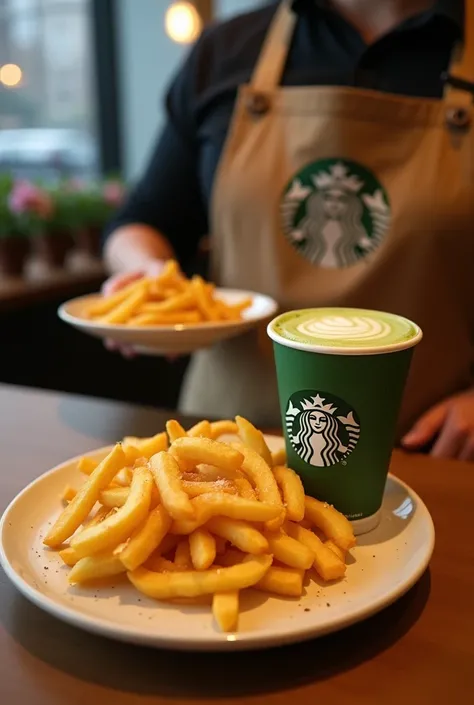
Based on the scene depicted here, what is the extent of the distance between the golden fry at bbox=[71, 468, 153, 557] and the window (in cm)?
373

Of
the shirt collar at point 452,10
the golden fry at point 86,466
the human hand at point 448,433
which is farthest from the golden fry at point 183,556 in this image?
the shirt collar at point 452,10

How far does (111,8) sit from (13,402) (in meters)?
3.36

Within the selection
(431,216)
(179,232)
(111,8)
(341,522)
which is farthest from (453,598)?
(111,8)

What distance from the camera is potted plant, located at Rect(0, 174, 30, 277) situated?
263 cm

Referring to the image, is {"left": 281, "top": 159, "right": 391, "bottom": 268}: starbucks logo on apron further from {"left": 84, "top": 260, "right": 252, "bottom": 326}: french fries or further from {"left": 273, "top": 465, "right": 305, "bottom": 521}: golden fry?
{"left": 273, "top": 465, "right": 305, "bottom": 521}: golden fry

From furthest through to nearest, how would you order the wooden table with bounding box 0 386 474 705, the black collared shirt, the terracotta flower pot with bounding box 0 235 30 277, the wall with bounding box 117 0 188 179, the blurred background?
the wall with bounding box 117 0 188 179, the blurred background, the terracotta flower pot with bounding box 0 235 30 277, the black collared shirt, the wooden table with bounding box 0 386 474 705

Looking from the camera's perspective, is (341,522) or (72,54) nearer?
(341,522)

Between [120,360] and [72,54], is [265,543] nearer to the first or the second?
[120,360]

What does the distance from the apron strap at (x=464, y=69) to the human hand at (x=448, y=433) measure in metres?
0.54

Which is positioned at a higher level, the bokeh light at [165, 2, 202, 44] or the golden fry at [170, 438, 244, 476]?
the bokeh light at [165, 2, 202, 44]

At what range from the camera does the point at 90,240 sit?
3.20 meters

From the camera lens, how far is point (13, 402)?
4.23 ft

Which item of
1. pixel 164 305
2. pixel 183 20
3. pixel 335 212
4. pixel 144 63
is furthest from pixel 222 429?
pixel 144 63

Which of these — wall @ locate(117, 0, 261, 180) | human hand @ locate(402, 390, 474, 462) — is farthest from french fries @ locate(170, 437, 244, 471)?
wall @ locate(117, 0, 261, 180)
